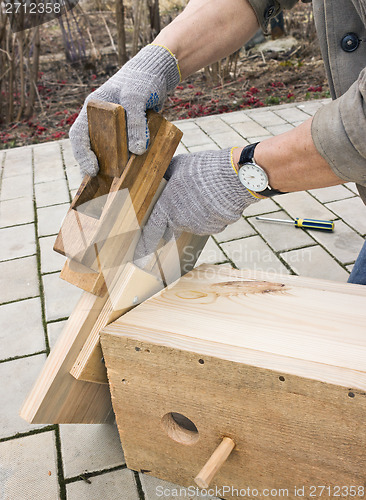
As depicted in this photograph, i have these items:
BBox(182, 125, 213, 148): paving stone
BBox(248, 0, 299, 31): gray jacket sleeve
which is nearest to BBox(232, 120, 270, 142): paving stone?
BBox(182, 125, 213, 148): paving stone

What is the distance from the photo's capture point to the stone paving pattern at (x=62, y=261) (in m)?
1.59

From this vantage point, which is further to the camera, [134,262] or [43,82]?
[43,82]

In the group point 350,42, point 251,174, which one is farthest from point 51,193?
point 350,42

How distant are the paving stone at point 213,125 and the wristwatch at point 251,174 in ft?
9.47

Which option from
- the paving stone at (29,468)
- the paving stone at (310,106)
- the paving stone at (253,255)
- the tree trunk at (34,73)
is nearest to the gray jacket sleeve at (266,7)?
the paving stone at (253,255)

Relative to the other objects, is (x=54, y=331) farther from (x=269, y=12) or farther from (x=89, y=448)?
(x=269, y=12)

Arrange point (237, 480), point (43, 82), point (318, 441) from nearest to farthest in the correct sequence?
1. point (318, 441)
2. point (237, 480)
3. point (43, 82)

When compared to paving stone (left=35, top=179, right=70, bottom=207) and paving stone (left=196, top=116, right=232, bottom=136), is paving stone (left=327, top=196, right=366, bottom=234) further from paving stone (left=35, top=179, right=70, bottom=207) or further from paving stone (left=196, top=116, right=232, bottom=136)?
paving stone (left=35, top=179, right=70, bottom=207)

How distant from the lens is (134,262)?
141cm

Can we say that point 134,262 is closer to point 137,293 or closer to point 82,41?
point 137,293

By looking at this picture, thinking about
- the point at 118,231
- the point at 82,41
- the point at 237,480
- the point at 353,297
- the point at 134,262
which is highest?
the point at 82,41

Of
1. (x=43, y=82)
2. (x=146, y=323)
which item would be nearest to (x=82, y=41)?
(x=43, y=82)

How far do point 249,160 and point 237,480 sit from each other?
919 millimetres

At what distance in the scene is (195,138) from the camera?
4.09 meters
